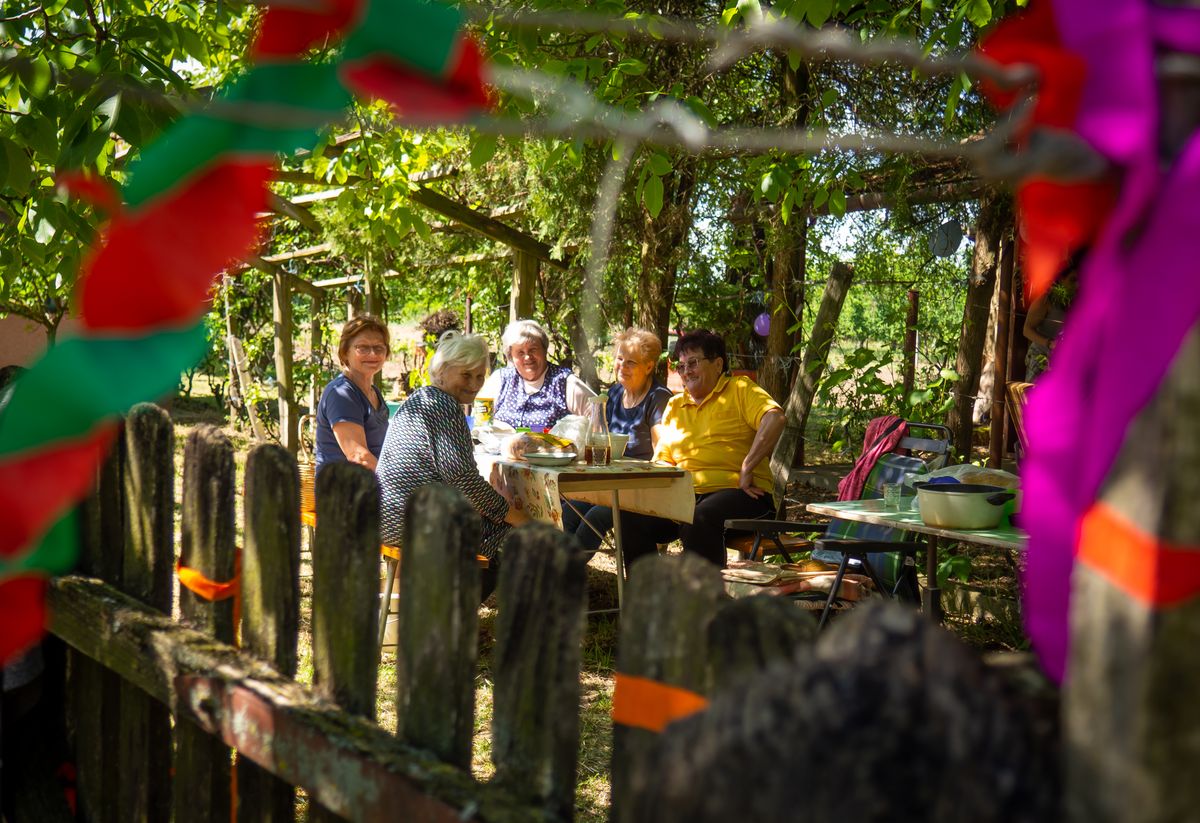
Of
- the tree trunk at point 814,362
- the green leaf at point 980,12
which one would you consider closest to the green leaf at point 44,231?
the green leaf at point 980,12

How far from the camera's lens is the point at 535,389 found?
632 centimetres

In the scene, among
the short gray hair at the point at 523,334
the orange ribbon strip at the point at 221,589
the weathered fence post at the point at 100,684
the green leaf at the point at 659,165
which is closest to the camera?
the orange ribbon strip at the point at 221,589

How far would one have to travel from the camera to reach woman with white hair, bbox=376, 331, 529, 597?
437 centimetres

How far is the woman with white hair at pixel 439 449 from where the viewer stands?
Answer: 14.3ft

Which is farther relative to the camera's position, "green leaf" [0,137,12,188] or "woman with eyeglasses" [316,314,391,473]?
"woman with eyeglasses" [316,314,391,473]

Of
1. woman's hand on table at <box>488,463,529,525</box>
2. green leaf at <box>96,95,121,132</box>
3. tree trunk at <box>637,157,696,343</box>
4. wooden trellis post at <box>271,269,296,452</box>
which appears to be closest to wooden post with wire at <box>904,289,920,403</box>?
tree trunk at <box>637,157,696,343</box>

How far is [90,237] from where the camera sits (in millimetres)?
2707

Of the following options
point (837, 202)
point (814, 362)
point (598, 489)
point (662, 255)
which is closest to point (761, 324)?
point (662, 255)

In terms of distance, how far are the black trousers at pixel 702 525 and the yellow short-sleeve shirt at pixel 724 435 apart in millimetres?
96

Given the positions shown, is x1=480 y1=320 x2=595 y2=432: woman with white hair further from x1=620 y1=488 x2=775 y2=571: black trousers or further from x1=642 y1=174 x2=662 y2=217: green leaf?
x1=642 y1=174 x2=662 y2=217: green leaf

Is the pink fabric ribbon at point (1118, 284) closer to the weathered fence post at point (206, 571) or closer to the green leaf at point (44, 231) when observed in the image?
the weathered fence post at point (206, 571)

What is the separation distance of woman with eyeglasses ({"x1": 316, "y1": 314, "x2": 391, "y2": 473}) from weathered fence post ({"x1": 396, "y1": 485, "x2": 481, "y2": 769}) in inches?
152

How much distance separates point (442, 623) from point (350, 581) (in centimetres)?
21

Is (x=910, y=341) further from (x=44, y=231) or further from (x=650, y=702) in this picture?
(x=650, y=702)
